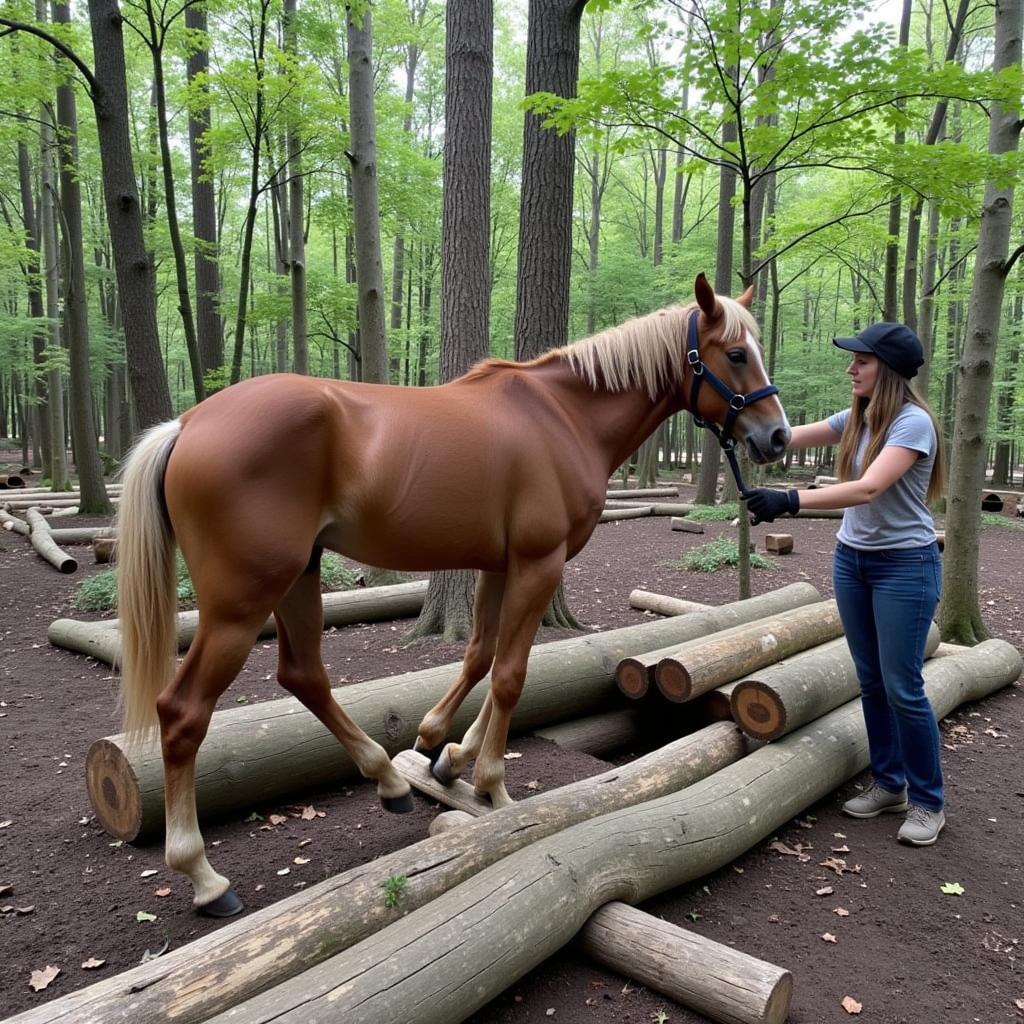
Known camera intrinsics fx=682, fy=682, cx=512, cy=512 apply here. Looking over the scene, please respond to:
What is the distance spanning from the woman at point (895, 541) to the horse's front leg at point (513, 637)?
3.21ft

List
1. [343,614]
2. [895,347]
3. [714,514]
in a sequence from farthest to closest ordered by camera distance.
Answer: [714,514], [343,614], [895,347]

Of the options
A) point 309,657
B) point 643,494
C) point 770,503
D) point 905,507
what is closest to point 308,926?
point 309,657

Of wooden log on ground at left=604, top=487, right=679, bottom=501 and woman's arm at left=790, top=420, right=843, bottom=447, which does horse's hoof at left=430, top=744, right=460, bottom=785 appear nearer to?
woman's arm at left=790, top=420, right=843, bottom=447

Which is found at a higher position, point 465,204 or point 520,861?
point 465,204

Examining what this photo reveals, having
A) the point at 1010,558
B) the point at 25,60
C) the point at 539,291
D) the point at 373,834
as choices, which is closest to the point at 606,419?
the point at 373,834

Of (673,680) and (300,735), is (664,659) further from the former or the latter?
(300,735)

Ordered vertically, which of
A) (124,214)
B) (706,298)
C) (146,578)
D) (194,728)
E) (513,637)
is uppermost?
(124,214)

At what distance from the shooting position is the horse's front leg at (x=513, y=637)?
2.91 meters

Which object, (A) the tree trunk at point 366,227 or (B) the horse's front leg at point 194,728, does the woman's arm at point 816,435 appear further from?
(A) the tree trunk at point 366,227

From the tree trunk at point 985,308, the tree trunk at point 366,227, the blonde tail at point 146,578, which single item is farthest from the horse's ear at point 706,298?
the tree trunk at point 366,227

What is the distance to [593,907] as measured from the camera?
259cm

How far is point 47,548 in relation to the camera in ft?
30.1

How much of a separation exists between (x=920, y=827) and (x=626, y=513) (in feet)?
37.5

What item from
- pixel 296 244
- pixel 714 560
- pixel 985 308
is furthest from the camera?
pixel 296 244
